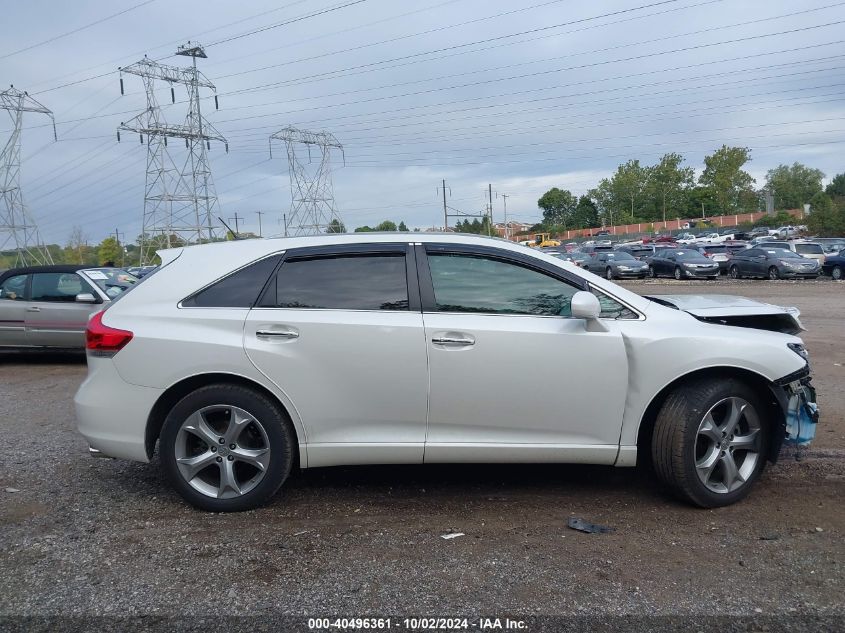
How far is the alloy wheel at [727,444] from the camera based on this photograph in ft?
13.7

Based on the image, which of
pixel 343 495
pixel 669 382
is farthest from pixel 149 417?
pixel 669 382

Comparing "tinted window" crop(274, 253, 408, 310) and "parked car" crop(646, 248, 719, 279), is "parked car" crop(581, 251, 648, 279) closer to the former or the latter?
"parked car" crop(646, 248, 719, 279)

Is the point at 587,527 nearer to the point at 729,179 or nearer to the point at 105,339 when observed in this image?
the point at 105,339

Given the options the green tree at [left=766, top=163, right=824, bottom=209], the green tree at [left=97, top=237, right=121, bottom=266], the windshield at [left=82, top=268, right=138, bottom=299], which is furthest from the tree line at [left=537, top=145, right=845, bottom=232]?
the windshield at [left=82, top=268, right=138, bottom=299]

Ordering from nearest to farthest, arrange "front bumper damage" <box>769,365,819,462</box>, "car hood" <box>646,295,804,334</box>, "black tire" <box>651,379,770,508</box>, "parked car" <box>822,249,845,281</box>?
"black tire" <box>651,379,770,508</box> → "front bumper damage" <box>769,365,819,462</box> → "car hood" <box>646,295,804,334</box> → "parked car" <box>822,249,845,281</box>

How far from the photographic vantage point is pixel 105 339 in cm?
427

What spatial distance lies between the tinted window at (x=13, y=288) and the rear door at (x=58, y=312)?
168 mm

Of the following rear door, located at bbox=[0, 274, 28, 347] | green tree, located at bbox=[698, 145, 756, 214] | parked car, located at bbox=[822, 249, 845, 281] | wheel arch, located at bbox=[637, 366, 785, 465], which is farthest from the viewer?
green tree, located at bbox=[698, 145, 756, 214]

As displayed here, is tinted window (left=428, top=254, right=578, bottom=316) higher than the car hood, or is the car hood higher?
tinted window (left=428, top=254, right=578, bottom=316)

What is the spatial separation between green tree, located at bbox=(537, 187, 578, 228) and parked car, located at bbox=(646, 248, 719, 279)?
106m

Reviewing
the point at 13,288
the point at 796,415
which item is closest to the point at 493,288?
the point at 796,415

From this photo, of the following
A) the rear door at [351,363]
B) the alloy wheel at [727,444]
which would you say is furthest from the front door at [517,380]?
the alloy wheel at [727,444]

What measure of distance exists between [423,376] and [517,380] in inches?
21.5

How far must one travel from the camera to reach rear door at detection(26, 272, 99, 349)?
10.1m
